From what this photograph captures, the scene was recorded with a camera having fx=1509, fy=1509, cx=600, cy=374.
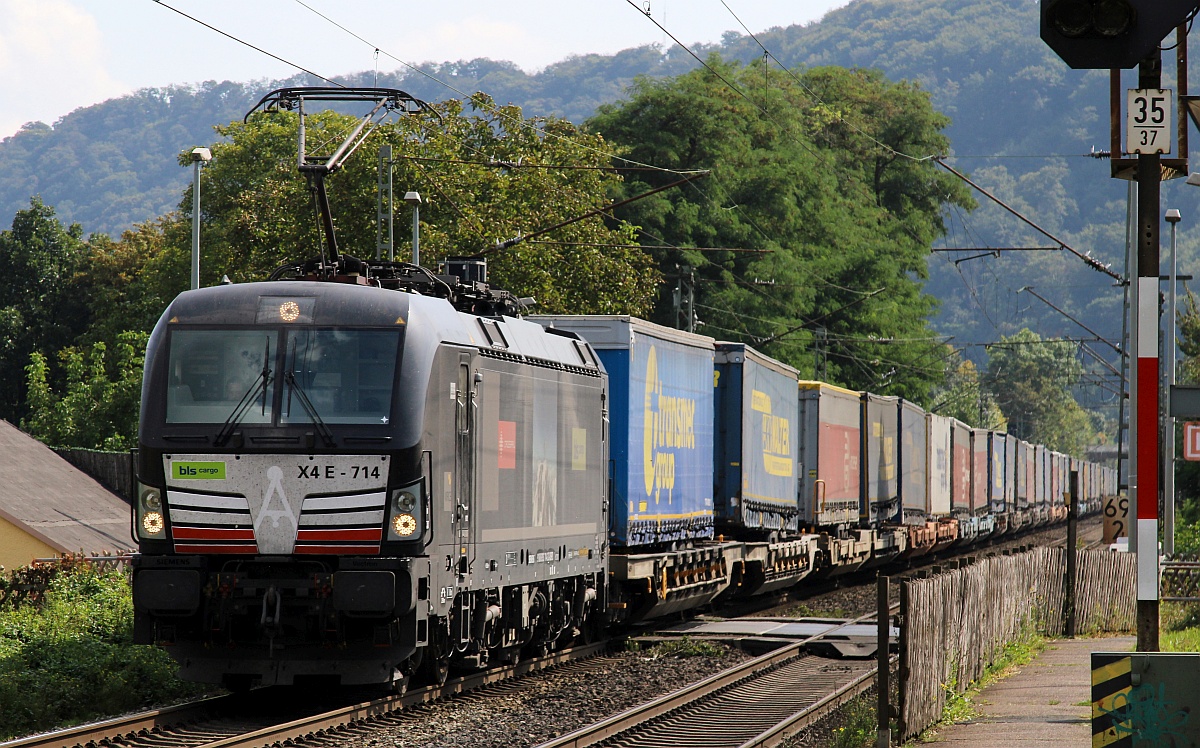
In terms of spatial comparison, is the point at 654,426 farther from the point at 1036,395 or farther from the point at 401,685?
the point at 1036,395

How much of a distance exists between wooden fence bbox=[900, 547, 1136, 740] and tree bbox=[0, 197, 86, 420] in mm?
54476

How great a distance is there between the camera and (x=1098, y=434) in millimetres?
199625

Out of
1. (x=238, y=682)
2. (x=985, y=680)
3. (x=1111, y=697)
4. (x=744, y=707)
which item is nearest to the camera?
(x=1111, y=697)

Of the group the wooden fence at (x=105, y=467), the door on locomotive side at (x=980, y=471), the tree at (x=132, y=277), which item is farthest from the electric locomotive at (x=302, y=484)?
the tree at (x=132, y=277)

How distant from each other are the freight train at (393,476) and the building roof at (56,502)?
15.4 meters

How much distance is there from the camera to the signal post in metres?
7.14

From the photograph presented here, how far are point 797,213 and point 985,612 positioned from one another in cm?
4325

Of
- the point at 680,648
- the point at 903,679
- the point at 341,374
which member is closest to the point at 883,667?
the point at 903,679

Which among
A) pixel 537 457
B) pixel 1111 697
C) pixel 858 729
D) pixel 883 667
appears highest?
pixel 537 457

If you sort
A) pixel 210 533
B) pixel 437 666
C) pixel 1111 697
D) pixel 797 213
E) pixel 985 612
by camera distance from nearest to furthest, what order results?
pixel 1111 697 → pixel 210 533 → pixel 437 666 → pixel 985 612 → pixel 797 213

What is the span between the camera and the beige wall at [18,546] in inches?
1125

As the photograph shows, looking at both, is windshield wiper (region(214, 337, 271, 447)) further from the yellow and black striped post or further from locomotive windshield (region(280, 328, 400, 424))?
the yellow and black striped post

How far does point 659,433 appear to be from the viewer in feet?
58.6

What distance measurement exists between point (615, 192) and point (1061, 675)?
4099 centimetres
